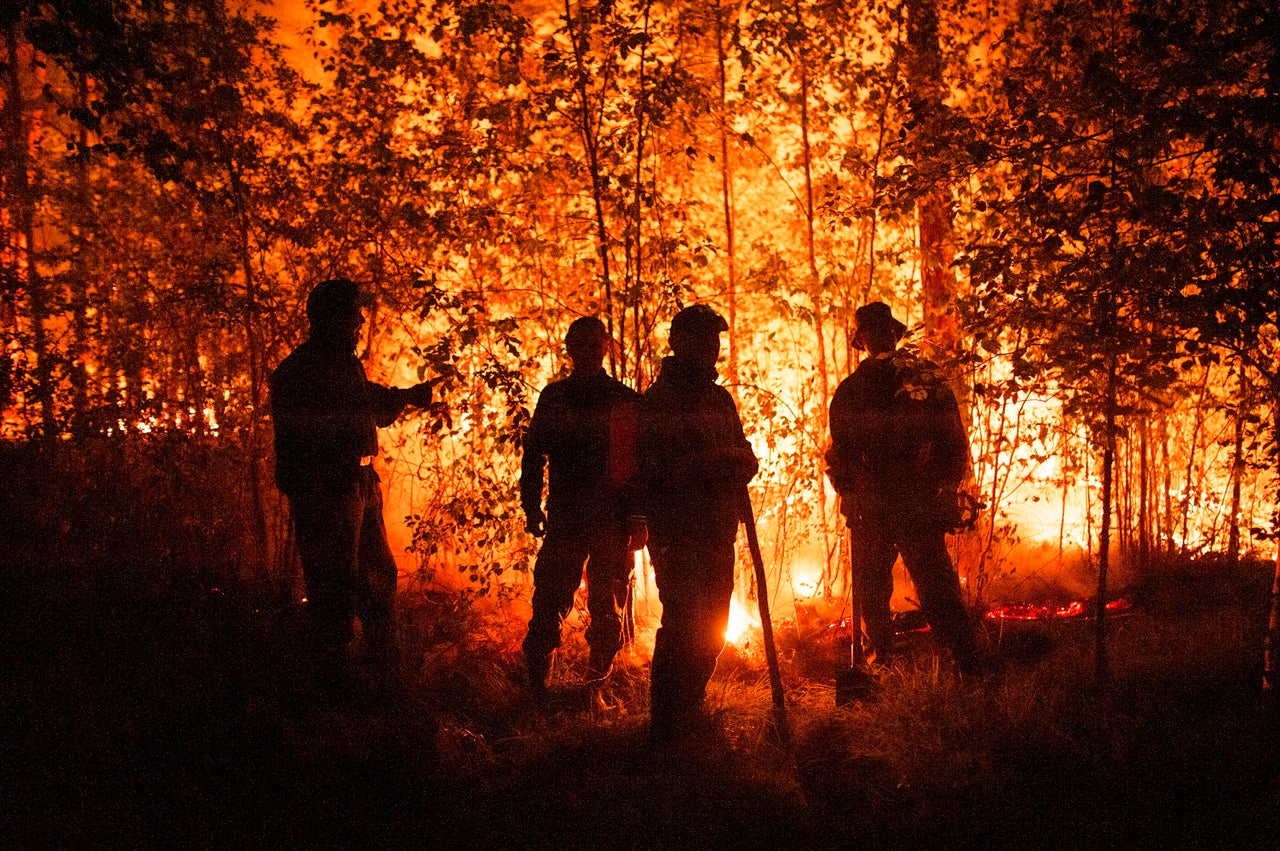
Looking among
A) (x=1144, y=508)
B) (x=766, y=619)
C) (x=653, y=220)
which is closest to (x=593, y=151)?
(x=653, y=220)

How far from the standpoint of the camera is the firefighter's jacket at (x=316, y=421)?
4004 millimetres

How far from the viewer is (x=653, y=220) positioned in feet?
18.5

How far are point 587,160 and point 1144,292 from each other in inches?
138

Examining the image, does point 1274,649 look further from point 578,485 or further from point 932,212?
point 932,212

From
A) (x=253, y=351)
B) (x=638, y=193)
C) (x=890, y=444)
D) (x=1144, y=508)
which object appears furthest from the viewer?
(x=1144, y=508)

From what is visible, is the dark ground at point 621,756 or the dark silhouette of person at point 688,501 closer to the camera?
the dark ground at point 621,756

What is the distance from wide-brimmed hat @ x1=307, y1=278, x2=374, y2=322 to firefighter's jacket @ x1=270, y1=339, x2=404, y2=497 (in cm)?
18

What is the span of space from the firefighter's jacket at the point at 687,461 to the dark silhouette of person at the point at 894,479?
3.48 feet

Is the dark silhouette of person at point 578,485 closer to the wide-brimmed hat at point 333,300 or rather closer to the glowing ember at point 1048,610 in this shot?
the wide-brimmed hat at point 333,300

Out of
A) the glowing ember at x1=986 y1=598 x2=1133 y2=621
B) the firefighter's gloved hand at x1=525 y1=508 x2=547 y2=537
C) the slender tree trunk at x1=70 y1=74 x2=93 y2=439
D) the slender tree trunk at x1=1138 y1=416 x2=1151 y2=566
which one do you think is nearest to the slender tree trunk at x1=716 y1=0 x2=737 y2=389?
the firefighter's gloved hand at x1=525 y1=508 x2=547 y2=537

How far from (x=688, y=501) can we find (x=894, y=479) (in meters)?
1.44

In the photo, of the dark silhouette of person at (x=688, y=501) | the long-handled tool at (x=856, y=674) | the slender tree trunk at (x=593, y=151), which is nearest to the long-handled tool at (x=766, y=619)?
the dark silhouette of person at (x=688, y=501)

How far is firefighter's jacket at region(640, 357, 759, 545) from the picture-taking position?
3527 mm

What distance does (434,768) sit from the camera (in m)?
3.52
